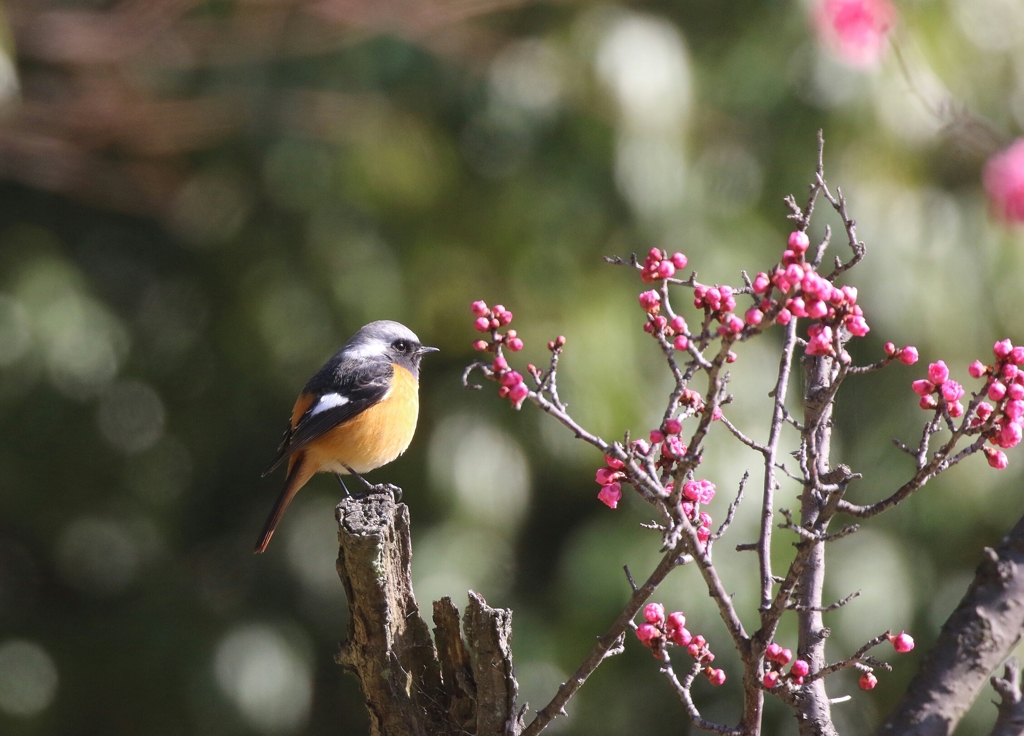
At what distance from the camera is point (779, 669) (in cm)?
175

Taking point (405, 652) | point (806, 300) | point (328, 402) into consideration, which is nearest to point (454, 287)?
point (328, 402)

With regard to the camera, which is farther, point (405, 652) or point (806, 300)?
point (405, 652)

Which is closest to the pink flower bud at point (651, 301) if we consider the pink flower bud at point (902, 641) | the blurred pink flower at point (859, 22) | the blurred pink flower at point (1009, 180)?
the pink flower bud at point (902, 641)

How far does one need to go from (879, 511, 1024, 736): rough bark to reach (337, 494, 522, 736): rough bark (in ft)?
2.52

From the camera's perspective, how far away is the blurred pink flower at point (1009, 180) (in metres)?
4.21

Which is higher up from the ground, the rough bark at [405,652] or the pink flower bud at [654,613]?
the pink flower bud at [654,613]

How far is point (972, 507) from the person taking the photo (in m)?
6.30

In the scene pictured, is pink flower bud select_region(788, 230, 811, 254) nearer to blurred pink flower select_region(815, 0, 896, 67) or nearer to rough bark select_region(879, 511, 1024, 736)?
rough bark select_region(879, 511, 1024, 736)

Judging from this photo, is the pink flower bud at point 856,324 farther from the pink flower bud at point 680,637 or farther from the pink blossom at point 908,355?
the pink flower bud at point 680,637

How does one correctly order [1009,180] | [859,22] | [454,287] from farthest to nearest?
[454,287] < [859,22] < [1009,180]

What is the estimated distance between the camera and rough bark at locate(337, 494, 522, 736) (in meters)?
2.10

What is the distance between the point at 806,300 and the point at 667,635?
0.72 meters

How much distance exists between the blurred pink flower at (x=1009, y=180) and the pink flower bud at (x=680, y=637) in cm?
306

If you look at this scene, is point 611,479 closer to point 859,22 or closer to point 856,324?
point 856,324
